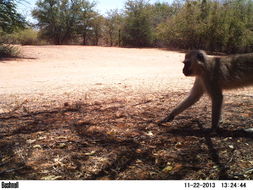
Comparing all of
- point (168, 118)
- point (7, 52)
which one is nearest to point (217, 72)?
point (168, 118)

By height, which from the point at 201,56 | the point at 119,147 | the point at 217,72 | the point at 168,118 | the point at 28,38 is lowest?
the point at 119,147

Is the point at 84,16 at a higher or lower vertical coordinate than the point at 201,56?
higher

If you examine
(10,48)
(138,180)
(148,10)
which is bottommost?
(138,180)

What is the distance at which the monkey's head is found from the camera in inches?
169

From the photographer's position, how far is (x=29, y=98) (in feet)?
20.0

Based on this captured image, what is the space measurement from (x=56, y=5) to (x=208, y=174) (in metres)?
34.3

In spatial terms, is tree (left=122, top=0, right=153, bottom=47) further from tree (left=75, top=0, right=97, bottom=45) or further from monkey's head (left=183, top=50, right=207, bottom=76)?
monkey's head (left=183, top=50, right=207, bottom=76)

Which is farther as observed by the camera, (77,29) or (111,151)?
(77,29)

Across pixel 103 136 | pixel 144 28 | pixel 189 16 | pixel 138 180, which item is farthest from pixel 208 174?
pixel 144 28

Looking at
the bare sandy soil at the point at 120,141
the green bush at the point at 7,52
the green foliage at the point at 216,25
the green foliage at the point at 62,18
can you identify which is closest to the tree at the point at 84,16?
the green foliage at the point at 62,18

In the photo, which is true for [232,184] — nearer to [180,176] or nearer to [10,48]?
[180,176]

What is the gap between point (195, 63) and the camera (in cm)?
430

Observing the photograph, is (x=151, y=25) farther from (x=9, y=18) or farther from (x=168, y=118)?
(x=168, y=118)

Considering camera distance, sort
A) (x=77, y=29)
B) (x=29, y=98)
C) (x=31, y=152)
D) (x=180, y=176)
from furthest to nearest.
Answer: (x=77, y=29) < (x=29, y=98) < (x=31, y=152) < (x=180, y=176)
